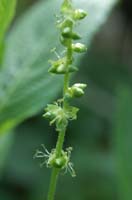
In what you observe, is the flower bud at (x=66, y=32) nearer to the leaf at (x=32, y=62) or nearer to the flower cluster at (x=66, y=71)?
the flower cluster at (x=66, y=71)

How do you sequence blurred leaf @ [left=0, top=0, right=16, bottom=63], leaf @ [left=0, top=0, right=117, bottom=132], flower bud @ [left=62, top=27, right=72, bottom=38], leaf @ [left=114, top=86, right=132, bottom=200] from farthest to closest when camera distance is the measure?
leaf @ [left=114, top=86, right=132, bottom=200], leaf @ [left=0, top=0, right=117, bottom=132], blurred leaf @ [left=0, top=0, right=16, bottom=63], flower bud @ [left=62, top=27, right=72, bottom=38]

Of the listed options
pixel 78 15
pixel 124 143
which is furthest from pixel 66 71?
pixel 124 143

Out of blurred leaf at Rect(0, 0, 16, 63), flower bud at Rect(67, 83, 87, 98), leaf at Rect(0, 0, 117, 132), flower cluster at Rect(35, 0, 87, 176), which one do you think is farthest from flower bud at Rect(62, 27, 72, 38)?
leaf at Rect(0, 0, 117, 132)

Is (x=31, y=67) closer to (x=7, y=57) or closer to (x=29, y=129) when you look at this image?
(x=7, y=57)

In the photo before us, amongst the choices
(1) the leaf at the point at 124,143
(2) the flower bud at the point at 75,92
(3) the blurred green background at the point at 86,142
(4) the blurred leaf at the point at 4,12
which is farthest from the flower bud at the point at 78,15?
(3) the blurred green background at the point at 86,142

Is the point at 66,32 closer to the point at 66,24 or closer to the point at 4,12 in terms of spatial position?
the point at 66,24

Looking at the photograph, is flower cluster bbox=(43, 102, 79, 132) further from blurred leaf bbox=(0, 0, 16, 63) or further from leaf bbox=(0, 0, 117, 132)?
leaf bbox=(0, 0, 117, 132)
